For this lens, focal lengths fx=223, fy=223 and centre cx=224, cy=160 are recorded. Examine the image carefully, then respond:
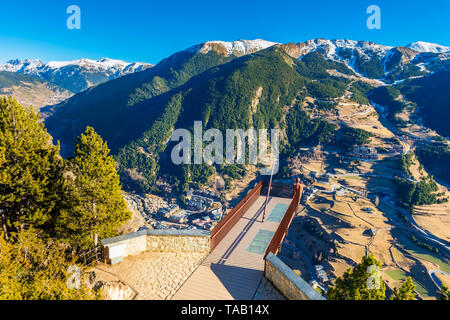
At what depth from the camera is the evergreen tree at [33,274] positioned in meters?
6.73

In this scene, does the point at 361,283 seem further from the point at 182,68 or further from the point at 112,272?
the point at 182,68

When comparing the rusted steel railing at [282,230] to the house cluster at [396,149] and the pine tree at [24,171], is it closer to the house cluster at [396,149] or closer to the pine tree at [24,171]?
the pine tree at [24,171]

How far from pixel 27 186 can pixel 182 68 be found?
19818 cm

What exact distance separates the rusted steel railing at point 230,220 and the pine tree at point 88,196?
5.89 metres

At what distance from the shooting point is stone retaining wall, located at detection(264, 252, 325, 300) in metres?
6.96

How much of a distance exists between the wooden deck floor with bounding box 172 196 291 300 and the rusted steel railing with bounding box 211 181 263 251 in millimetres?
268

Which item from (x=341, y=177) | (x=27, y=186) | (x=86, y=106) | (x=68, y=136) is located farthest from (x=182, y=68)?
(x=27, y=186)

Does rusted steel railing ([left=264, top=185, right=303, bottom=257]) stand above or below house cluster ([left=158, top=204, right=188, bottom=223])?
above

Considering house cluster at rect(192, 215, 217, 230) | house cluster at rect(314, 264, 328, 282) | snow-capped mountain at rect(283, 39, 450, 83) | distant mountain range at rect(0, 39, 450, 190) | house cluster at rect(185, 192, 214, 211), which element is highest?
snow-capped mountain at rect(283, 39, 450, 83)

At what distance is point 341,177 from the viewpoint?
70.1 meters

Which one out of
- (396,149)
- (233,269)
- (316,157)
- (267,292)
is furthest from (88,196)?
(396,149)

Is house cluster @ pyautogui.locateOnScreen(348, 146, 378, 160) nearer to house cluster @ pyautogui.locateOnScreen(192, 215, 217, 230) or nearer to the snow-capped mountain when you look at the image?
house cluster @ pyautogui.locateOnScreen(192, 215, 217, 230)

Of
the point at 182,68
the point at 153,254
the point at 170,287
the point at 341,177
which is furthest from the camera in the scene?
the point at 182,68

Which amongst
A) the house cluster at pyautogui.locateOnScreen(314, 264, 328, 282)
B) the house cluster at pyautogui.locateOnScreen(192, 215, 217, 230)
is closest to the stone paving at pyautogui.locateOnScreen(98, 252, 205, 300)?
the house cluster at pyautogui.locateOnScreen(314, 264, 328, 282)
